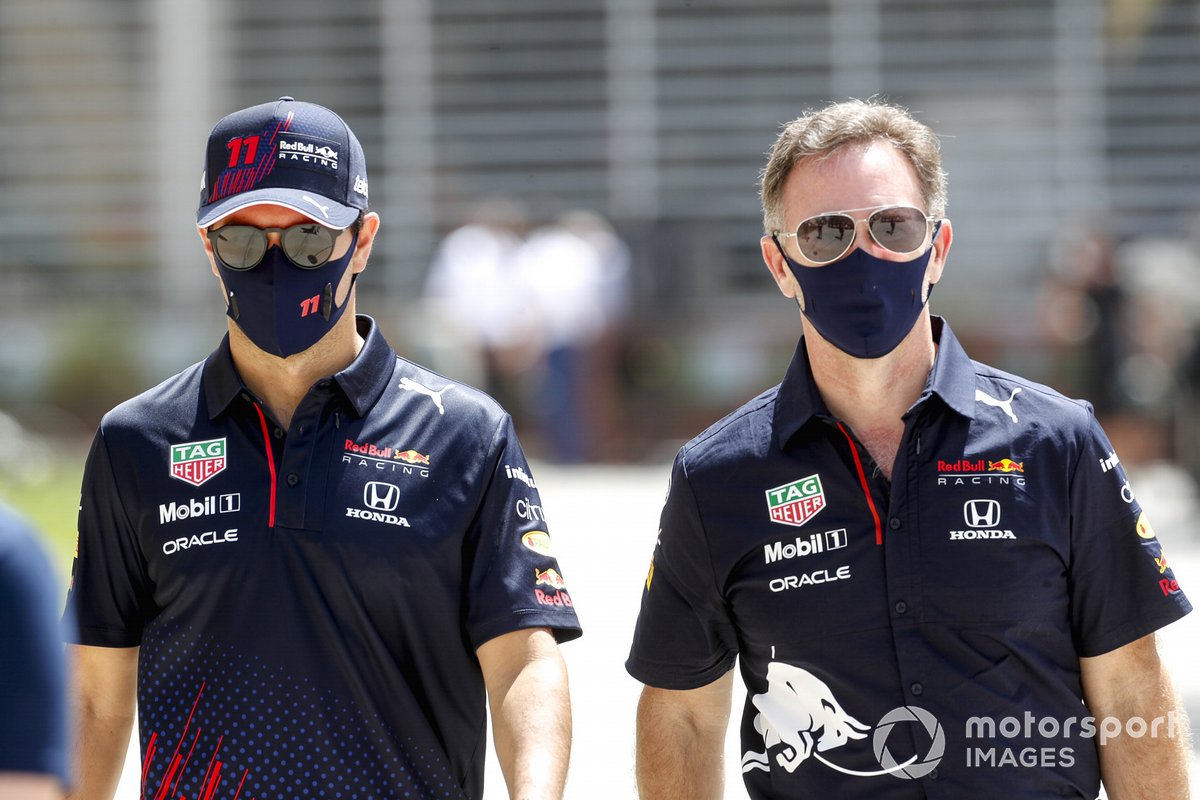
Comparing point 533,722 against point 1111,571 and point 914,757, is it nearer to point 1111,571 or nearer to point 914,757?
point 914,757

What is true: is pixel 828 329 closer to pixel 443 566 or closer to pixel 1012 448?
pixel 1012 448

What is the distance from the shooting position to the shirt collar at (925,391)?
11.1 ft

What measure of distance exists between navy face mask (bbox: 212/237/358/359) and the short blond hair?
36.1 inches

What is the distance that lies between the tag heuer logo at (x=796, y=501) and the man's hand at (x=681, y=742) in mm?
422

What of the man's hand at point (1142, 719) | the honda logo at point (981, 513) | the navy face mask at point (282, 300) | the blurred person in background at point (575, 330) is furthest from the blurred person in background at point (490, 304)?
the man's hand at point (1142, 719)

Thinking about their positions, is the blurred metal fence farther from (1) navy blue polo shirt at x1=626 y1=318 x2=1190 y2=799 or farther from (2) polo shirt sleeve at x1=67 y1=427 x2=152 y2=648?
(2) polo shirt sleeve at x1=67 y1=427 x2=152 y2=648

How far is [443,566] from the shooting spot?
3.28 m

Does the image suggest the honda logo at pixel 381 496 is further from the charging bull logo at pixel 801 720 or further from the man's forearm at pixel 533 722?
the charging bull logo at pixel 801 720

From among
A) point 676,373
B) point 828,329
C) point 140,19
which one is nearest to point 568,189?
point 676,373

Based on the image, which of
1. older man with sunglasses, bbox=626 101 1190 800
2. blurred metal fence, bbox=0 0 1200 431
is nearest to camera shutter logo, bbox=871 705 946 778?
older man with sunglasses, bbox=626 101 1190 800

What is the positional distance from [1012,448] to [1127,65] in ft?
52.0

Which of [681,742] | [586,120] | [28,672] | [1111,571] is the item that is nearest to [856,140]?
[1111,571]

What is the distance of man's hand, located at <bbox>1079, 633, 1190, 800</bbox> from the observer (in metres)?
3.21

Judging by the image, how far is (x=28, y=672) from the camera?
1.91 meters
